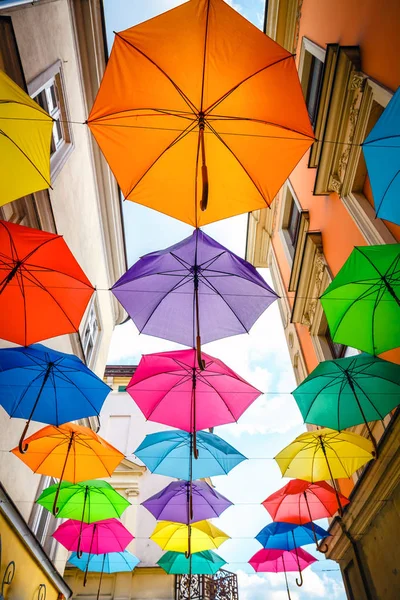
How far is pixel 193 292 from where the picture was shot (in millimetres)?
6770

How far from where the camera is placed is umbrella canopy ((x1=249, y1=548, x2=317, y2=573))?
10965 millimetres

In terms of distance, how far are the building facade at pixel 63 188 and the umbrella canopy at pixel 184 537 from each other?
2.84 metres

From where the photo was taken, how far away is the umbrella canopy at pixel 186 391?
7.38 m

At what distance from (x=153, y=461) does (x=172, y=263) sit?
482 centimetres

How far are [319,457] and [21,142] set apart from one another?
7.81 metres

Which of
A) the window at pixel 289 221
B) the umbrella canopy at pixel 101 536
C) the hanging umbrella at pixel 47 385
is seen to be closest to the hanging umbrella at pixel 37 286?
the hanging umbrella at pixel 47 385

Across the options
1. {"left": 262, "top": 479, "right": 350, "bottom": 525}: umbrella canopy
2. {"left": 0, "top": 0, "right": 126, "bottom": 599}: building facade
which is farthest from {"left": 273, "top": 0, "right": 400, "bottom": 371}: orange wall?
{"left": 0, "top": 0, "right": 126, "bottom": 599}: building facade

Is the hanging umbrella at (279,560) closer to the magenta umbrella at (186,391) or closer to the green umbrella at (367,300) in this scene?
the magenta umbrella at (186,391)

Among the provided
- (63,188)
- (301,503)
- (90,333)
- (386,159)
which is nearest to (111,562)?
(301,503)

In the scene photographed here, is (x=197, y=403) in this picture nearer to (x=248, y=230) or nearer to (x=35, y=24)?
(x=35, y=24)

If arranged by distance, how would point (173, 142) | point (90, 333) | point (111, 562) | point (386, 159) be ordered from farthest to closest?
point (90, 333)
point (111, 562)
point (173, 142)
point (386, 159)

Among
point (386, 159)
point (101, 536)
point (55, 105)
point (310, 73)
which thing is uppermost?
point (310, 73)

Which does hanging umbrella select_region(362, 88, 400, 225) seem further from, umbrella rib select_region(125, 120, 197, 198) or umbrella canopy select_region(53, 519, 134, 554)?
umbrella canopy select_region(53, 519, 134, 554)

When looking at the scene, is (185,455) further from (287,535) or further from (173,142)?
(173,142)
